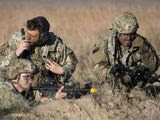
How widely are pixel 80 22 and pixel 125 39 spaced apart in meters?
10.5

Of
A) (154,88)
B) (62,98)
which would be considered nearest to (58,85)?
(62,98)

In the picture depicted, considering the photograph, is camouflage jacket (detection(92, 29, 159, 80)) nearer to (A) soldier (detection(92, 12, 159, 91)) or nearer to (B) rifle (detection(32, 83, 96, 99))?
(A) soldier (detection(92, 12, 159, 91))

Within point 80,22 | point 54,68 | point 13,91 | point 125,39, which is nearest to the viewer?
point 13,91

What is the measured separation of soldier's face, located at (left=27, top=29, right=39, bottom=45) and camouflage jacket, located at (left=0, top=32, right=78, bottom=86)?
28cm

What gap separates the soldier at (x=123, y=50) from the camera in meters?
12.9

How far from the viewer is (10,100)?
11.3 m

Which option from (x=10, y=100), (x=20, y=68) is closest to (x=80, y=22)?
(x=20, y=68)

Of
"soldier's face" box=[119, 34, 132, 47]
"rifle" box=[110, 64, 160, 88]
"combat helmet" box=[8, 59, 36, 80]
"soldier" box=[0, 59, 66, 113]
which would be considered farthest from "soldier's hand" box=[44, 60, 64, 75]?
"soldier's face" box=[119, 34, 132, 47]

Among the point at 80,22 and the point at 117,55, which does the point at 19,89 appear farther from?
the point at 80,22

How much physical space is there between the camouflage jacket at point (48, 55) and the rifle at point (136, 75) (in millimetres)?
730

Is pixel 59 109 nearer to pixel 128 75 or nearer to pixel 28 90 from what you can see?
pixel 28 90

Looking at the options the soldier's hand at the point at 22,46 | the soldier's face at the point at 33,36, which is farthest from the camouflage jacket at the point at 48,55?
the soldier's face at the point at 33,36

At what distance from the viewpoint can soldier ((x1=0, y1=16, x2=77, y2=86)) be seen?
1222 cm

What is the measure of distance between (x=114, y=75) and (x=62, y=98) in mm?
1168
